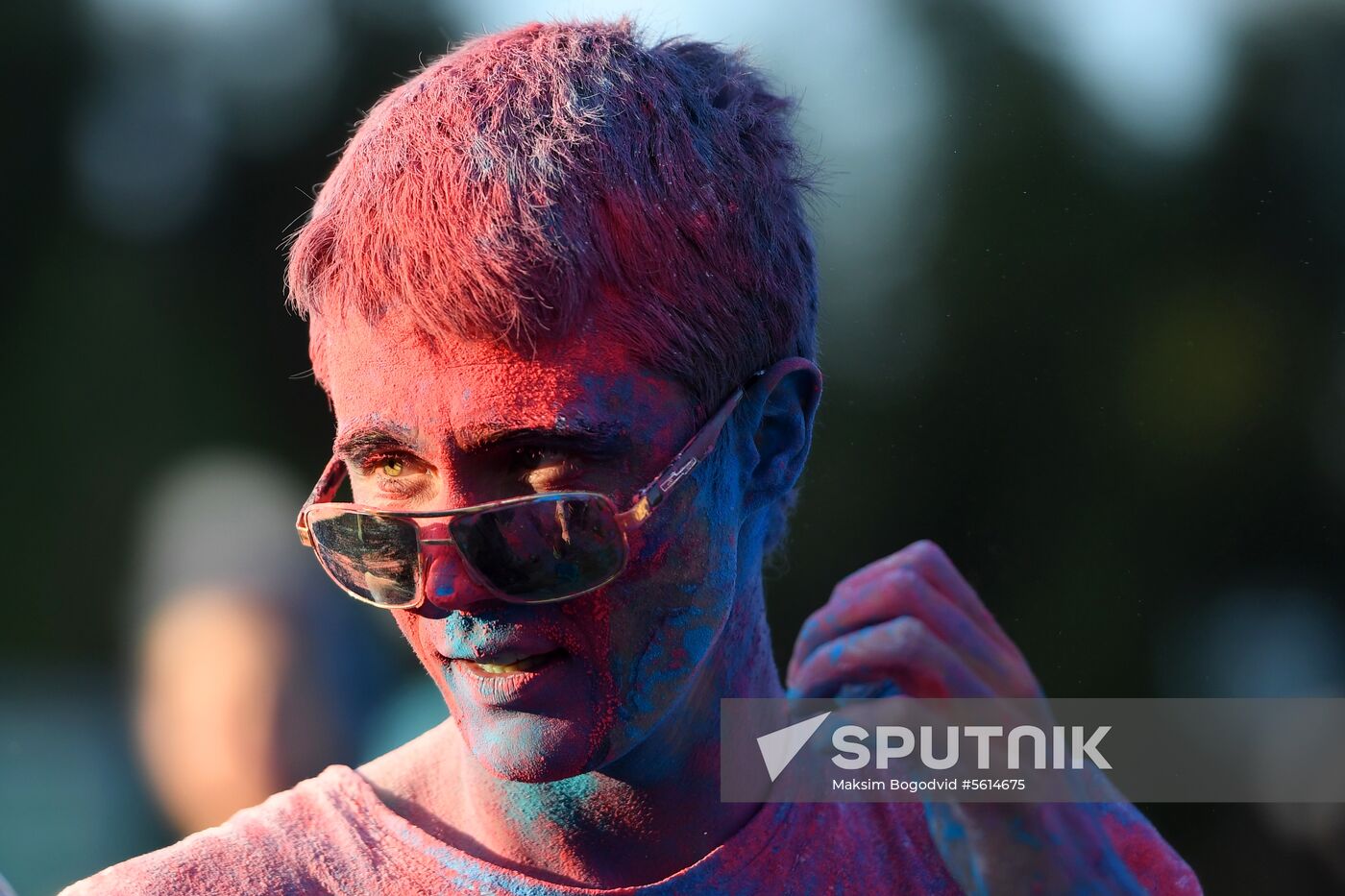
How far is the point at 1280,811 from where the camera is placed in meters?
4.24

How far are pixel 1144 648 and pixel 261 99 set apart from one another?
4.49 m

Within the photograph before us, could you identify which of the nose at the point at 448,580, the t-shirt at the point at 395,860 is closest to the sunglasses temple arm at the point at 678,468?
the nose at the point at 448,580

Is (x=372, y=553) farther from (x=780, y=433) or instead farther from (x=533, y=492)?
(x=780, y=433)

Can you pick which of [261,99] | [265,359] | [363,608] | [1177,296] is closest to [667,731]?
[363,608]

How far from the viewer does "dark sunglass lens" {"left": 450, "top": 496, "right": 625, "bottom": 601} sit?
71.1 inches

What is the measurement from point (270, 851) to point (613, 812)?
21.0 inches

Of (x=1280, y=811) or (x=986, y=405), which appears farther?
(x=1280, y=811)

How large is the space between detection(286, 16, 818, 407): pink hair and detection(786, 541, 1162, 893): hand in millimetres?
555

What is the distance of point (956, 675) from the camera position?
2.38m

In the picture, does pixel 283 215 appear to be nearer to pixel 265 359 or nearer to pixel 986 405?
pixel 265 359

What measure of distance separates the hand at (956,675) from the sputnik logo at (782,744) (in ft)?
0.21

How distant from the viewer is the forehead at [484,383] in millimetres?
1825

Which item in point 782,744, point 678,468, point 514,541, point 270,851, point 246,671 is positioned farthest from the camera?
point 246,671

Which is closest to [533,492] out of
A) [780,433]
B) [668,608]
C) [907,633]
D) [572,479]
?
[572,479]
